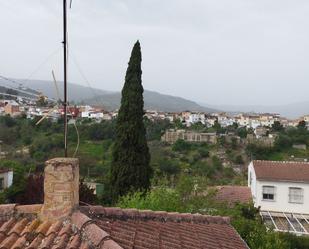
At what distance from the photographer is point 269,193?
24.1 m

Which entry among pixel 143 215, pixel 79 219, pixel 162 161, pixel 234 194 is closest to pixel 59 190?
pixel 79 219

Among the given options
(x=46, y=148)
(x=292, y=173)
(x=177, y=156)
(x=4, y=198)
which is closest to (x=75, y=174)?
(x=4, y=198)

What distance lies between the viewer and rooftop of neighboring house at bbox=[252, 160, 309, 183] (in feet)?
78.1

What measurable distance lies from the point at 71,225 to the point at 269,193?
71.8 ft

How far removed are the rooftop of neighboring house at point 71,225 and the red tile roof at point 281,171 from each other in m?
20.1

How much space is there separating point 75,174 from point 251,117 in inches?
4235

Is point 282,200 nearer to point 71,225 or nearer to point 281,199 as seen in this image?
point 281,199

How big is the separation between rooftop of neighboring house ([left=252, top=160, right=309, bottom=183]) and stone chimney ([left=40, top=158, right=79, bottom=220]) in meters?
21.3

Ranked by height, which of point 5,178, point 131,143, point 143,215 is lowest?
point 5,178

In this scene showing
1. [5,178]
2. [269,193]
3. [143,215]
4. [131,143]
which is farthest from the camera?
[5,178]

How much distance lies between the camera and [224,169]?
43.2 metres

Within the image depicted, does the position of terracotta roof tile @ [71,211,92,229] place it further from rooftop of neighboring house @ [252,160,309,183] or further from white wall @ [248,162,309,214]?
rooftop of neighboring house @ [252,160,309,183]

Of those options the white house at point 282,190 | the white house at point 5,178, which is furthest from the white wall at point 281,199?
the white house at point 5,178

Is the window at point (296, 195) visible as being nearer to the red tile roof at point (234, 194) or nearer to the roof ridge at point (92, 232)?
the red tile roof at point (234, 194)
